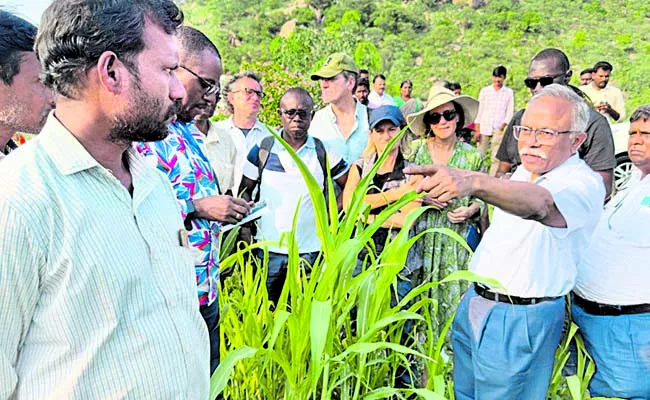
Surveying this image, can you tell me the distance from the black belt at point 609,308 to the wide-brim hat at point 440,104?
108 cm

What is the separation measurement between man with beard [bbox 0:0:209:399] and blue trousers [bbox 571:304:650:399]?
153 cm

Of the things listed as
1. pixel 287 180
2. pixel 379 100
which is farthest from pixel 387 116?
pixel 379 100

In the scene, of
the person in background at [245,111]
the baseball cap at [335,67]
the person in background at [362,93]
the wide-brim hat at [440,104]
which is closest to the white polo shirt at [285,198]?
the wide-brim hat at [440,104]

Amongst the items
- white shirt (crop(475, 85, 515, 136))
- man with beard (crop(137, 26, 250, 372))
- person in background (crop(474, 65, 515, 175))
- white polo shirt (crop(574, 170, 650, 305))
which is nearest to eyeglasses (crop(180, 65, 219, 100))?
man with beard (crop(137, 26, 250, 372))

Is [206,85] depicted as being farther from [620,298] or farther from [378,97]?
[378,97]

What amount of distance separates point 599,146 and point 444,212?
2.75 ft

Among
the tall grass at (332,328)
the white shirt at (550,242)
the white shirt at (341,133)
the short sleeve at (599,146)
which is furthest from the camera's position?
the white shirt at (341,133)

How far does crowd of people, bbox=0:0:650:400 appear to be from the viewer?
0.93 m

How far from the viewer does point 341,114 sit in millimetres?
3676

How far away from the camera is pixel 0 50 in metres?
1.41

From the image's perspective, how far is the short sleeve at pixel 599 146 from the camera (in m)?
2.83

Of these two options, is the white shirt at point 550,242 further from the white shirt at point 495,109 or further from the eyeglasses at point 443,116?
the white shirt at point 495,109

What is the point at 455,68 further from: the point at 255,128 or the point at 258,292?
the point at 258,292

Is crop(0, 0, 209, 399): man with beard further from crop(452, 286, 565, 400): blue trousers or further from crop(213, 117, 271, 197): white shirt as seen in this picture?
crop(213, 117, 271, 197): white shirt
